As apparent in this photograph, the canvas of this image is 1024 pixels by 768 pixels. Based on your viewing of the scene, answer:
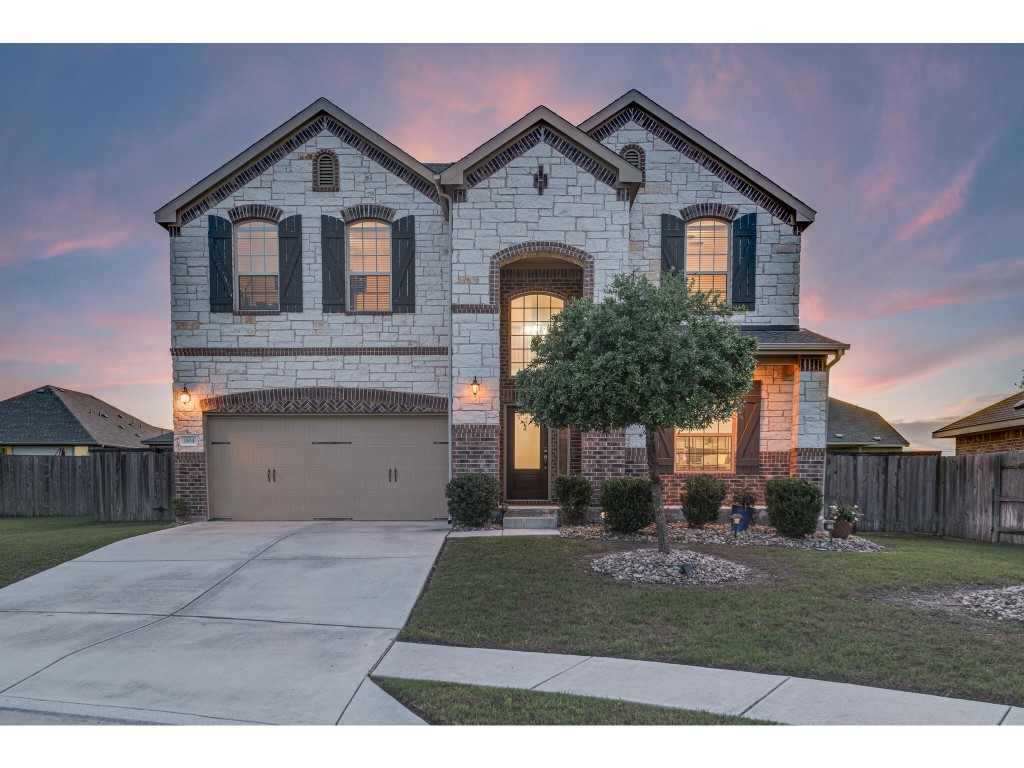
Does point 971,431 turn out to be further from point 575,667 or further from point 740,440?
point 575,667

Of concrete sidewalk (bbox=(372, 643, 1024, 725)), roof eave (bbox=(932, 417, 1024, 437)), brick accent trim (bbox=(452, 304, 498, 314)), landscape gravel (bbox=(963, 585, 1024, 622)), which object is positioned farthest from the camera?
roof eave (bbox=(932, 417, 1024, 437))

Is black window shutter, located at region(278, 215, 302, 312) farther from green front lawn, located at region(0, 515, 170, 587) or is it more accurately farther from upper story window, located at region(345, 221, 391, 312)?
green front lawn, located at region(0, 515, 170, 587)

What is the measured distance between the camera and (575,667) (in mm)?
4516

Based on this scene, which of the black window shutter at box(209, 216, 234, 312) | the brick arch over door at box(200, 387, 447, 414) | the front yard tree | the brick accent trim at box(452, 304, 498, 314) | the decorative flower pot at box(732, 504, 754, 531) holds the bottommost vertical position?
the decorative flower pot at box(732, 504, 754, 531)

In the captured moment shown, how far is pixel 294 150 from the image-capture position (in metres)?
11.9

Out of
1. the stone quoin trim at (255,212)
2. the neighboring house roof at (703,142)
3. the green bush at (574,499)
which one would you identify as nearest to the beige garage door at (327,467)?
the green bush at (574,499)

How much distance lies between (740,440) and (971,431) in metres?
7.88

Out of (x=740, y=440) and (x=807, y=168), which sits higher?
(x=807, y=168)

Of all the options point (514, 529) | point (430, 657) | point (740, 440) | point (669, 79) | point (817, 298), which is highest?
point (669, 79)

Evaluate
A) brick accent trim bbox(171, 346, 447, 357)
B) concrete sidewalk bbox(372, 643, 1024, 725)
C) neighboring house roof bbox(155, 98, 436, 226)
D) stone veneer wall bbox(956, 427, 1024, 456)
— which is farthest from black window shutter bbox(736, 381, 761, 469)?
neighboring house roof bbox(155, 98, 436, 226)

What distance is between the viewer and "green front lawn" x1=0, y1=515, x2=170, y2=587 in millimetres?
8016

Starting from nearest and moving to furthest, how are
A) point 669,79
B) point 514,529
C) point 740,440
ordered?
point 514,529 < point 740,440 < point 669,79

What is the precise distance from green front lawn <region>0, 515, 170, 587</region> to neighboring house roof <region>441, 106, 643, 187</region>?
888 cm

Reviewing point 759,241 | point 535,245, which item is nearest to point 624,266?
point 535,245
